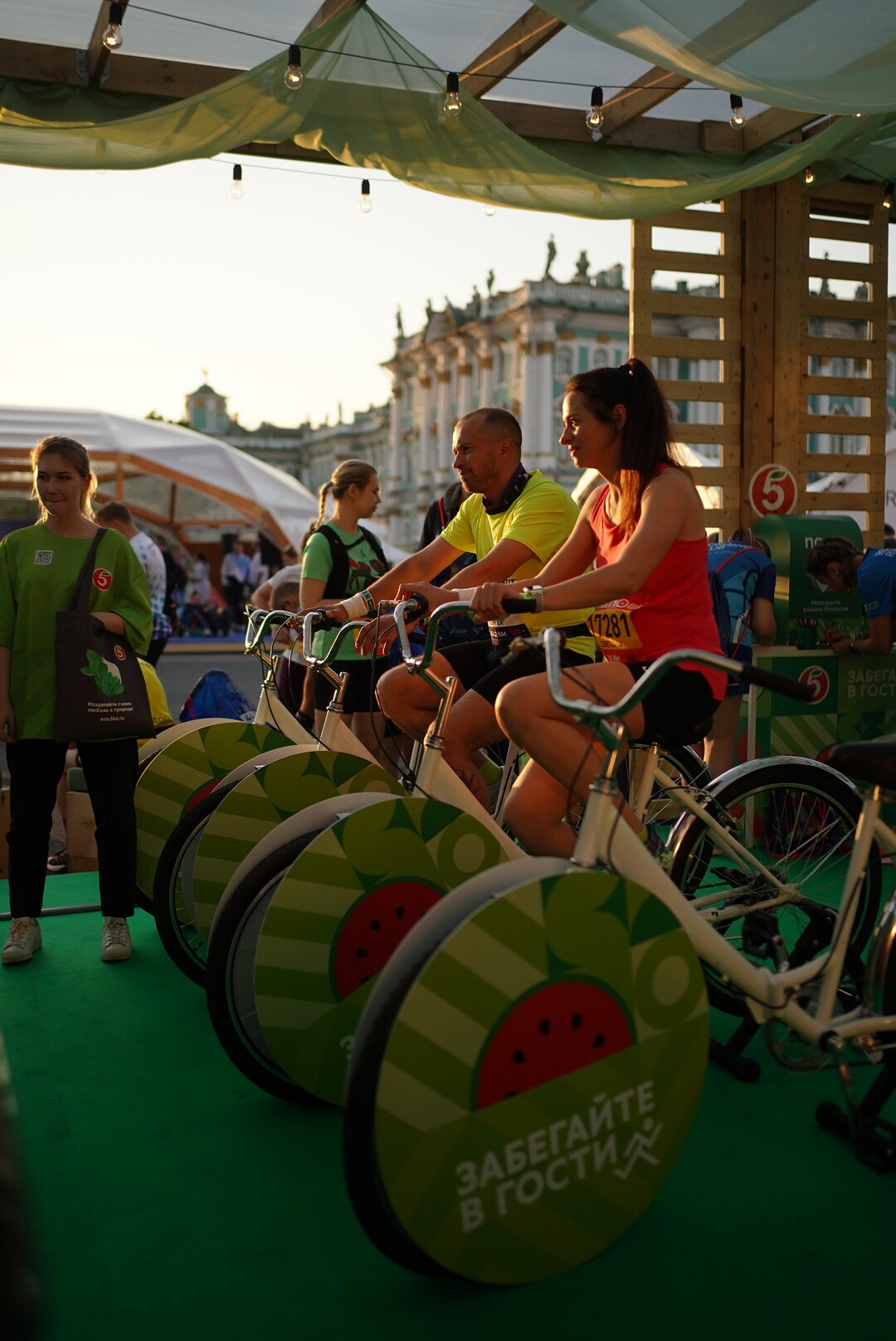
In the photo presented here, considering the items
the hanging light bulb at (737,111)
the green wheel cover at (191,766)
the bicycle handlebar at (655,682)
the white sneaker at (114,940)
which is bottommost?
the white sneaker at (114,940)

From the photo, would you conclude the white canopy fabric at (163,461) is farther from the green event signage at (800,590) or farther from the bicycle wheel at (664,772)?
the bicycle wheel at (664,772)

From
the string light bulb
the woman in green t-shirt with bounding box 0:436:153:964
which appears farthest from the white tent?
the woman in green t-shirt with bounding box 0:436:153:964

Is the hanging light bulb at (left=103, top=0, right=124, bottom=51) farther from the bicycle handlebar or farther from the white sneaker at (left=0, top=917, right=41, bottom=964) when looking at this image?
the bicycle handlebar

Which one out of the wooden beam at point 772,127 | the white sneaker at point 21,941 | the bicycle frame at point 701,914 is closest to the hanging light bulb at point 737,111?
the wooden beam at point 772,127

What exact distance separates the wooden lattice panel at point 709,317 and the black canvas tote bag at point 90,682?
3.75m

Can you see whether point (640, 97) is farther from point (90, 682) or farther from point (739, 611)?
point (90, 682)

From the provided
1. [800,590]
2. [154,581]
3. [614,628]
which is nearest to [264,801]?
[614,628]

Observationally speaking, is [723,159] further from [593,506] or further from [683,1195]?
[683,1195]

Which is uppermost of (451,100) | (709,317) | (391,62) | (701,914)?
(391,62)

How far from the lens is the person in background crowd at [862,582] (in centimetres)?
573

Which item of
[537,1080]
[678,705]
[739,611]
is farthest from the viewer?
[739,611]

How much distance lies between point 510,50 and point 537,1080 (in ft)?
16.2

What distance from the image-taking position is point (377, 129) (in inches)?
198

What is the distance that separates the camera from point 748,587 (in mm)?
5969
